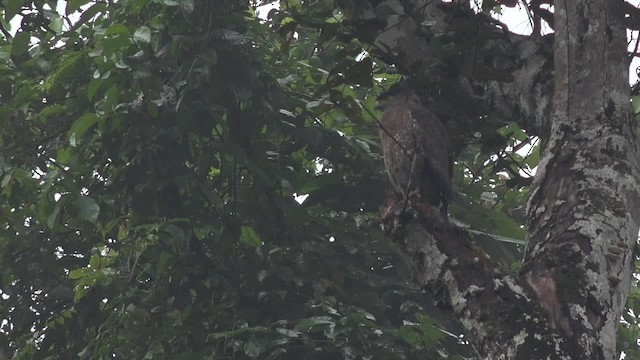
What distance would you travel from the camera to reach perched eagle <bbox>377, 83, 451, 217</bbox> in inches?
105

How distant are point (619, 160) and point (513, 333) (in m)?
0.50

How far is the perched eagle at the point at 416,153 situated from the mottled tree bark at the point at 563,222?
0.10 m

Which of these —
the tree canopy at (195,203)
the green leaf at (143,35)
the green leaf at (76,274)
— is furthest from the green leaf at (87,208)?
the green leaf at (143,35)

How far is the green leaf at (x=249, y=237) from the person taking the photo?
452 cm

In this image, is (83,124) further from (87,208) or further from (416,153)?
(416,153)

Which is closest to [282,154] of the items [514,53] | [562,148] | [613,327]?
[514,53]

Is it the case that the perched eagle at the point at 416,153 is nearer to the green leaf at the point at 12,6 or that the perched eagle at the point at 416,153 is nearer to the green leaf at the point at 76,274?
the green leaf at the point at 76,274

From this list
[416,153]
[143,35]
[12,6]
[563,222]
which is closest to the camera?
[563,222]

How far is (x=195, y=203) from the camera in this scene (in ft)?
14.8

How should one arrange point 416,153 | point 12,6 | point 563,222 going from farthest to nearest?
point 12,6 < point 416,153 < point 563,222

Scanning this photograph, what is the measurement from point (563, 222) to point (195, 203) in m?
2.40

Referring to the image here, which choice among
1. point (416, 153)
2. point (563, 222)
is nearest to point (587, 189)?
point (563, 222)

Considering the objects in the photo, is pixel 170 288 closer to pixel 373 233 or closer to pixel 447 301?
pixel 373 233

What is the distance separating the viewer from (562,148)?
2469 millimetres
